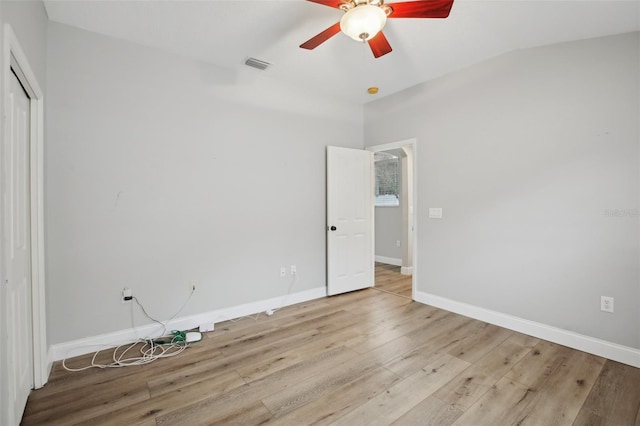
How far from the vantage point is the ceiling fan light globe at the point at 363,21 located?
5.83 ft

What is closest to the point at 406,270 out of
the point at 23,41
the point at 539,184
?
the point at 539,184

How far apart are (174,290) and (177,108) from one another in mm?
1747

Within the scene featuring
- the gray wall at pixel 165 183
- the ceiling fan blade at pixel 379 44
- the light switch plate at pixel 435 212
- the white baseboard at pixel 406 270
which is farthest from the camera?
the white baseboard at pixel 406 270

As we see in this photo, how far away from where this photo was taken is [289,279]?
3602mm

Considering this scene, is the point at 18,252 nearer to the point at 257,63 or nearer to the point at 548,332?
the point at 257,63

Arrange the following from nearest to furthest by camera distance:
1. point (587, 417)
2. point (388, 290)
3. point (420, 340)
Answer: point (587, 417), point (420, 340), point (388, 290)

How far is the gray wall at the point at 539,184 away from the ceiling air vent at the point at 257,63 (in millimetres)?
1830

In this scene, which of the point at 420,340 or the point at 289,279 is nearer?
the point at 420,340

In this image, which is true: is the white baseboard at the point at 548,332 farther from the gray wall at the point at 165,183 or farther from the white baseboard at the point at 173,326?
the gray wall at the point at 165,183

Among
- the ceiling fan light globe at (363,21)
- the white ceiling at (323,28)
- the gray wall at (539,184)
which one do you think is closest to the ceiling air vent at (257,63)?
the white ceiling at (323,28)

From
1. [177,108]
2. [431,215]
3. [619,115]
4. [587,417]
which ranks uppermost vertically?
[177,108]

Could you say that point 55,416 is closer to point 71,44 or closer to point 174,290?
point 174,290

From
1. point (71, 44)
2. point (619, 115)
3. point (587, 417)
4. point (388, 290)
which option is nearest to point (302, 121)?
point (71, 44)

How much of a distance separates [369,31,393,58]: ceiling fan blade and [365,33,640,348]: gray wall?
4.73 feet
